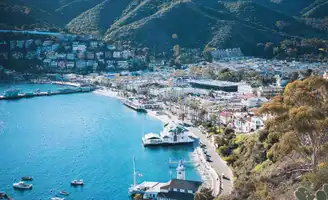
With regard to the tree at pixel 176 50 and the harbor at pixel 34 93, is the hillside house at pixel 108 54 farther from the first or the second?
the harbor at pixel 34 93

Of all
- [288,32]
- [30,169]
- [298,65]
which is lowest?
[30,169]

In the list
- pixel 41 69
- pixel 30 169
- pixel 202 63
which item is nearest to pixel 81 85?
pixel 41 69

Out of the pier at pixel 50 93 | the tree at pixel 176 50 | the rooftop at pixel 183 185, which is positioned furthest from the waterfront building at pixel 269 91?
the tree at pixel 176 50

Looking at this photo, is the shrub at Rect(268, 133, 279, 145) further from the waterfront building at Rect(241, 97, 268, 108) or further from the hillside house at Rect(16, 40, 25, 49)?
the hillside house at Rect(16, 40, 25, 49)

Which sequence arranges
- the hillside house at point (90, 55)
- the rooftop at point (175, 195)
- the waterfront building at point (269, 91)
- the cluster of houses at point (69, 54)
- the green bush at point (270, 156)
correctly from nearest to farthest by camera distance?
1. the green bush at point (270, 156)
2. the rooftop at point (175, 195)
3. the waterfront building at point (269, 91)
4. the cluster of houses at point (69, 54)
5. the hillside house at point (90, 55)

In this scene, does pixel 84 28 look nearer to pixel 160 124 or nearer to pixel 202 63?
pixel 202 63
